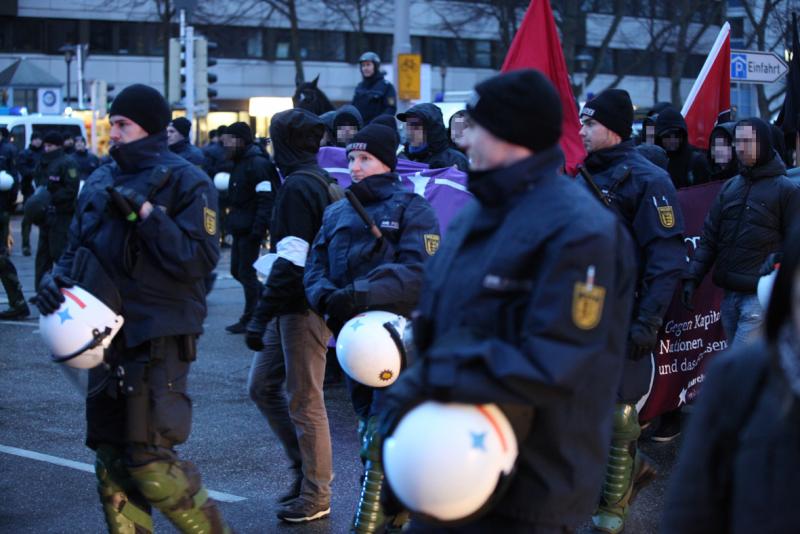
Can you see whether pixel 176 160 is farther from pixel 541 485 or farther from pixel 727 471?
pixel 727 471

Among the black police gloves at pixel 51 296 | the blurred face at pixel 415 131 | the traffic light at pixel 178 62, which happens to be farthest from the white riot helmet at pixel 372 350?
the traffic light at pixel 178 62

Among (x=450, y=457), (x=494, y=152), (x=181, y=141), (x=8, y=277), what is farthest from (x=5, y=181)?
(x=450, y=457)

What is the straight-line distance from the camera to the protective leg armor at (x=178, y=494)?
15.4 feet

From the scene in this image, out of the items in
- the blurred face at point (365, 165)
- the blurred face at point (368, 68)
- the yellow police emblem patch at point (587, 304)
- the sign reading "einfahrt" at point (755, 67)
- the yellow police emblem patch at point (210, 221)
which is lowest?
the yellow police emblem patch at point (210, 221)

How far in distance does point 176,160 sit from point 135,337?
29.4 inches

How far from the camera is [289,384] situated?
236 inches

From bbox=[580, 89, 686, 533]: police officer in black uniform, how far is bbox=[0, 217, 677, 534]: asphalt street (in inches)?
12.2

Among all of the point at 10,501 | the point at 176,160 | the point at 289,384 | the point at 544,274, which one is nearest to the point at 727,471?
the point at 544,274

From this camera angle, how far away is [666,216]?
5926mm

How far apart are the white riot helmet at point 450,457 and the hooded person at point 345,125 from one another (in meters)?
7.21

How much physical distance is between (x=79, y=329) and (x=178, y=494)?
2.30 feet

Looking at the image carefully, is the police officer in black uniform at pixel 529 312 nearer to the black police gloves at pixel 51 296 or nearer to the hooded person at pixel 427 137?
the black police gloves at pixel 51 296

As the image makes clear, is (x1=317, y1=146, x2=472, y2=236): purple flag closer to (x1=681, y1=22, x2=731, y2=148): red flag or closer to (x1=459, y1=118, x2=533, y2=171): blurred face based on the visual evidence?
(x1=681, y1=22, x2=731, y2=148): red flag

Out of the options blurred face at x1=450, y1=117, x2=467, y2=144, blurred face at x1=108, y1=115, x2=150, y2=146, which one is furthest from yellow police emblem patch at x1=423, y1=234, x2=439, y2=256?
blurred face at x1=450, y1=117, x2=467, y2=144
